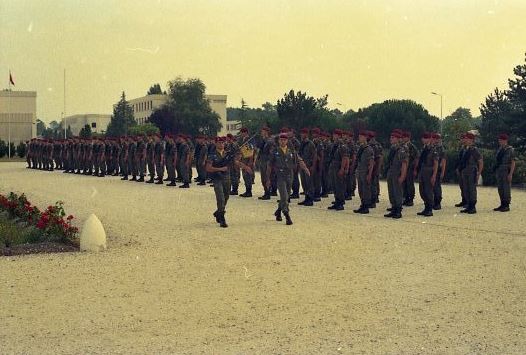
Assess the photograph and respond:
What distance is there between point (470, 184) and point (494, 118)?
39.1m

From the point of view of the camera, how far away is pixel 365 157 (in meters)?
15.6

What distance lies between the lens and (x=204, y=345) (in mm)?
5516

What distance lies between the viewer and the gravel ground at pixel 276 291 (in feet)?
18.5

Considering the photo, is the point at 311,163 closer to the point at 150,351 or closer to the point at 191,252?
the point at 191,252

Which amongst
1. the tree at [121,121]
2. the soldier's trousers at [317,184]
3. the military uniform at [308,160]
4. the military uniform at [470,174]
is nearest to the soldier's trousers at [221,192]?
the military uniform at [308,160]

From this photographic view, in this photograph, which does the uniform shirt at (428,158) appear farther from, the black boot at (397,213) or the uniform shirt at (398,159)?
the black boot at (397,213)

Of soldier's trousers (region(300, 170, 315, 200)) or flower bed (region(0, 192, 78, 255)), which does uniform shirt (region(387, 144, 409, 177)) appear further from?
flower bed (region(0, 192, 78, 255))

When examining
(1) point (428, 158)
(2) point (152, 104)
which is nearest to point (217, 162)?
(1) point (428, 158)

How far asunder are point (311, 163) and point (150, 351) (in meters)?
12.9

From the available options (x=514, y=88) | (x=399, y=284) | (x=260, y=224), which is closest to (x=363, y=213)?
(x=260, y=224)

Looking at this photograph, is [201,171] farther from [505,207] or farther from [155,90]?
[155,90]

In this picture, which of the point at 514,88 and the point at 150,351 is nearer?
the point at 150,351

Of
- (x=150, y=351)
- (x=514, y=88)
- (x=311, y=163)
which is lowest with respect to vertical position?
(x=150, y=351)

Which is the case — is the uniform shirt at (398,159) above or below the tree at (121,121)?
below
